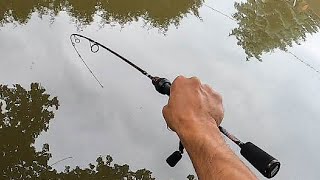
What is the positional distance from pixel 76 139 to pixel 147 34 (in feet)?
8.29

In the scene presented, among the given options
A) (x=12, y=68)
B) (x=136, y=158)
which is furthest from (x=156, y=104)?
(x=12, y=68)

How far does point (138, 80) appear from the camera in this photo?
507 cm

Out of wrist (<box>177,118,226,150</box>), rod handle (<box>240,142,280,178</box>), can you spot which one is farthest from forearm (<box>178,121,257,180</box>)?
rod handle (<box>240,142,280,178</box>)

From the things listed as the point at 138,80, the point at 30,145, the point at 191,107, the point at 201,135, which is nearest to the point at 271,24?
the point at 138,80

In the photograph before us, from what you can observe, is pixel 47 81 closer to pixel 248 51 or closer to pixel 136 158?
pixel 136 158

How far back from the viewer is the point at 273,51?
6.77 meters

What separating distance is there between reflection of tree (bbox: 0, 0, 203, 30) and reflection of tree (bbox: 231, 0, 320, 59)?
2.81 ft

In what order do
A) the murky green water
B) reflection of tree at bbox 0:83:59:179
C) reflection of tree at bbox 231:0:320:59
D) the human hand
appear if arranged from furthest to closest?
reflection of tree at bbox 231:0:320:59 < the murky green water < reflection of tree at bbox 0:83:59:179 < the human hand

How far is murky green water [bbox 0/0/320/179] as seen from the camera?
4.07 m

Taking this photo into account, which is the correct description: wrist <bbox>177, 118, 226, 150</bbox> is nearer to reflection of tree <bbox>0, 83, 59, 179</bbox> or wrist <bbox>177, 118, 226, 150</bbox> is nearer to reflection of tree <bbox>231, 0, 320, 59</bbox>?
reflection of tree <bbox>0, 83, 59, 179</bbox>

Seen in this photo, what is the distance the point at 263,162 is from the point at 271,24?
6871 mm

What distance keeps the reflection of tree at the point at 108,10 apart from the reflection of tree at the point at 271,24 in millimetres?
Answer: 858

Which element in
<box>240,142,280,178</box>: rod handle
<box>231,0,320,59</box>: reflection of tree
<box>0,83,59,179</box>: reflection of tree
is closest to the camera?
<box>240,142,280,178</box>: rod handle

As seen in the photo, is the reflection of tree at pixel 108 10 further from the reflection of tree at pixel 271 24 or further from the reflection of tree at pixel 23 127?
the reflection of tree at pixel 23 127
